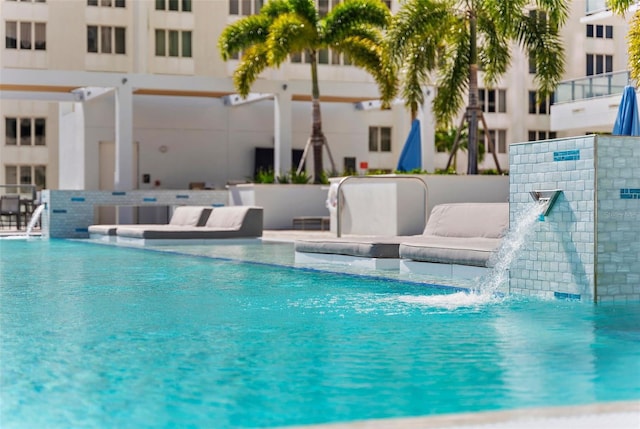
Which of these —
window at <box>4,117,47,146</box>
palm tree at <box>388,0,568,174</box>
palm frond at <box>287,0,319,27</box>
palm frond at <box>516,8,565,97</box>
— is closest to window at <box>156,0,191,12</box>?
window at <box>4,117,47,146</box>

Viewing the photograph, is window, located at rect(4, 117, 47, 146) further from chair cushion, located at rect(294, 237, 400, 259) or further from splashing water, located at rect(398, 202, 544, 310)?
splashing water, located at rect(398, 202, 544, 310)

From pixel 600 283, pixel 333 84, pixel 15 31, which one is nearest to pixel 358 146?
pixel 333 84

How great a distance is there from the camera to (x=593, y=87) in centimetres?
3269

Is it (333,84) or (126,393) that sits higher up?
(333,84)

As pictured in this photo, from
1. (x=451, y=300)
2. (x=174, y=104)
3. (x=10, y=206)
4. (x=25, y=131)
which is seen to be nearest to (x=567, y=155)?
(x=451, y=300)

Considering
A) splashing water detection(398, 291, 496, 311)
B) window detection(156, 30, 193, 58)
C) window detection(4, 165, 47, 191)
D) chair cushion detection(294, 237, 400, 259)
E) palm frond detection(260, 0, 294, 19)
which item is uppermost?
window detection(156, 30, 193, 58)

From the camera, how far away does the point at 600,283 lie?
9695 mm

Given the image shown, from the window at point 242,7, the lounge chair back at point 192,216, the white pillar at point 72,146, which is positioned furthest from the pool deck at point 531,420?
the window at point 242,7

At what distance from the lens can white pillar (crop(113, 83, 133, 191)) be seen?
30203 mm

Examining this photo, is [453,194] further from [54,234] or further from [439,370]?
[439,370]

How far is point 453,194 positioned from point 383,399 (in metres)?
17.3

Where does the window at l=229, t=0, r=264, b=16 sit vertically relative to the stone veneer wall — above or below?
above

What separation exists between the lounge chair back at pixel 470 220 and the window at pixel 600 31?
45313mm

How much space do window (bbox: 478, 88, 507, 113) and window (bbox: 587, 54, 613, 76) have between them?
513 cm
